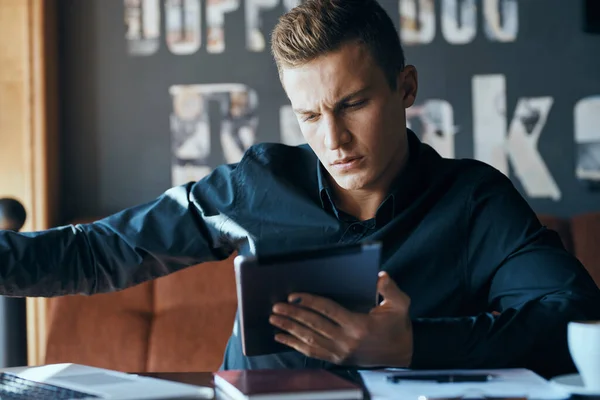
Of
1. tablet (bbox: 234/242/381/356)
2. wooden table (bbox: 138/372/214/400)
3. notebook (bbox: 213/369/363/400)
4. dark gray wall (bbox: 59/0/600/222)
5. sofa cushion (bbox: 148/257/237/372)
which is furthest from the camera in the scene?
dark gray wall (bbox: 59/0/600/222)

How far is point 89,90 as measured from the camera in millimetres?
2746

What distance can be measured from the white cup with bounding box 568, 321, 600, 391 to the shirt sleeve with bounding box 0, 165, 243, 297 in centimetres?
80

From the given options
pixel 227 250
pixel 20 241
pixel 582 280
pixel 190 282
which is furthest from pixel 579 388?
pixel 190 282

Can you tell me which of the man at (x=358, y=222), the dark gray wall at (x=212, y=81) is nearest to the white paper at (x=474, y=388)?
the man at (x=358, y=222)

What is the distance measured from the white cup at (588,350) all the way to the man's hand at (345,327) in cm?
23

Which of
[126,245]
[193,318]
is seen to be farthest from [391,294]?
[193,318]

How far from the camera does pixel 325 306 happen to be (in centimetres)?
107

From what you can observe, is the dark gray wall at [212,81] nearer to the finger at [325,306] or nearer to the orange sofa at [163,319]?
the orange sofa at [163,319]

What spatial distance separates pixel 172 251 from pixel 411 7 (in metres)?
1.41

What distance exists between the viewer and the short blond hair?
144cm

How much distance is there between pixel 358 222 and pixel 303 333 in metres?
0.45

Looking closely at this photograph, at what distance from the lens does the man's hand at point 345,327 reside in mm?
1078

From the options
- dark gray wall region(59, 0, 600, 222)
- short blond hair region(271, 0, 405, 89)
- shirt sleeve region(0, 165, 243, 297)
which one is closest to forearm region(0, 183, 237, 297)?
shirt sleeve region(0, 165, 243, 297)

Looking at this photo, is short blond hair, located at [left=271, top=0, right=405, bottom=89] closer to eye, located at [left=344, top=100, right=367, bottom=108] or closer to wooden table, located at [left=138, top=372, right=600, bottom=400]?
eye, located at [left=344, top=100, right=367, bottom=108]
